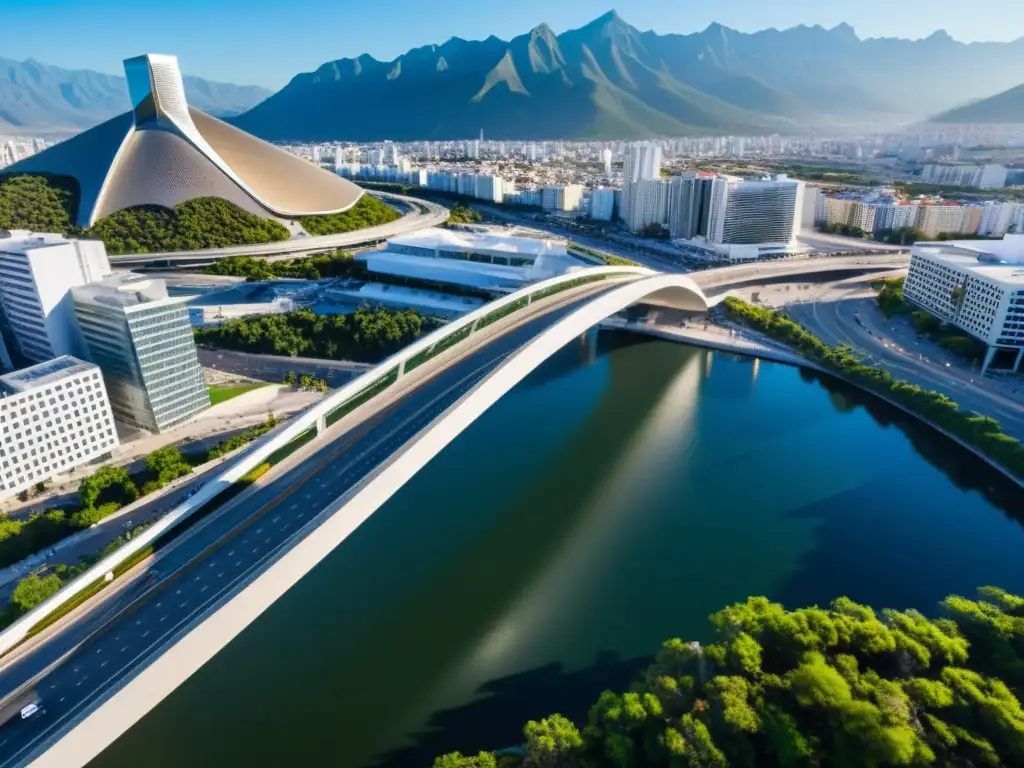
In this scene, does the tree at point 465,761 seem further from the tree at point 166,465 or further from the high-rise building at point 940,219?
the high-rise building at point 940,219

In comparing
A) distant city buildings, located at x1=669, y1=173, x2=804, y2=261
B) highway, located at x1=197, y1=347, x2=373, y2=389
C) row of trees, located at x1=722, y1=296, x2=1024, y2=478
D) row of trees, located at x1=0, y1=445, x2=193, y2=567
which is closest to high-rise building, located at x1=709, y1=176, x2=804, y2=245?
distant city buildings, located at x1=669, y1=173, x2=804, y2=261

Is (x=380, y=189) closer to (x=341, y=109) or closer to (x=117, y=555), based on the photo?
(x=117, y=555)

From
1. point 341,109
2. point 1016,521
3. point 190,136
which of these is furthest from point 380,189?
point 341,109

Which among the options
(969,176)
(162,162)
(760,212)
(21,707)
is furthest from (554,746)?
(969,176)

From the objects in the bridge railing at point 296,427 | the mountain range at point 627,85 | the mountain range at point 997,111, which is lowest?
the bridge railing at point 296,427

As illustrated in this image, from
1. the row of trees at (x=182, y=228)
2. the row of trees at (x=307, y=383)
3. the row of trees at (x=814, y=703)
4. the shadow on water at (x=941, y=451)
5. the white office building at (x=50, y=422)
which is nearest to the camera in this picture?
the row of trees at (x=814, y=703)

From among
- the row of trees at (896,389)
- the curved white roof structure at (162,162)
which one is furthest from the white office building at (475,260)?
the curved white roof structure at (162,162)

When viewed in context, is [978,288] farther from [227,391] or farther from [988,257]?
[227,391]
